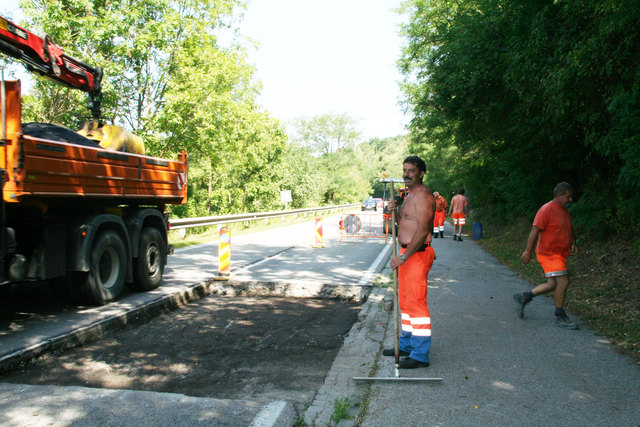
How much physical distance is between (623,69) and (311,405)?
6.12 meters

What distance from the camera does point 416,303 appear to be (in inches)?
181

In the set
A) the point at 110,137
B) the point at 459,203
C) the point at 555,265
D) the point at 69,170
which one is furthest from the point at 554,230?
the point at 459,203

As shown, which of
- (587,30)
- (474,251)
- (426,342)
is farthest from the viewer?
(474,251)

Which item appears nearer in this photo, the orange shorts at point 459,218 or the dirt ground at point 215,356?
the dirt ground at point 215,356

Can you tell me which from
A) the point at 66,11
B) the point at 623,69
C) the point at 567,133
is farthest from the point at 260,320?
the point at 66,11

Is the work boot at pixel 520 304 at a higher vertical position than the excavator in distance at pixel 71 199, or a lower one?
lower

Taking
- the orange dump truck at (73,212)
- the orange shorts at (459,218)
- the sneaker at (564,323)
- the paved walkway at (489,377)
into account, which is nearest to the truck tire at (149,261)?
the orange dump truck at (73,212)

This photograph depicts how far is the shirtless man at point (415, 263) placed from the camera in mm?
4559

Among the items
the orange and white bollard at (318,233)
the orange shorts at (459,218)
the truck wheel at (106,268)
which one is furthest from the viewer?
the orange shorts at (459,218)

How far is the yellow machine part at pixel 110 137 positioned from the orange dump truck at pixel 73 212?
17.1 inches

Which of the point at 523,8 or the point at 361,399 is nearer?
the point at 361,399

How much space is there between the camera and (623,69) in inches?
268

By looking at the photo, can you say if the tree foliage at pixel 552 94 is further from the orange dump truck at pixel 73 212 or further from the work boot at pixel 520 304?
the orange dump truck at pixel 73 212

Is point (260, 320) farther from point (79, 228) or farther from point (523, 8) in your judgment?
point (523, 8)
